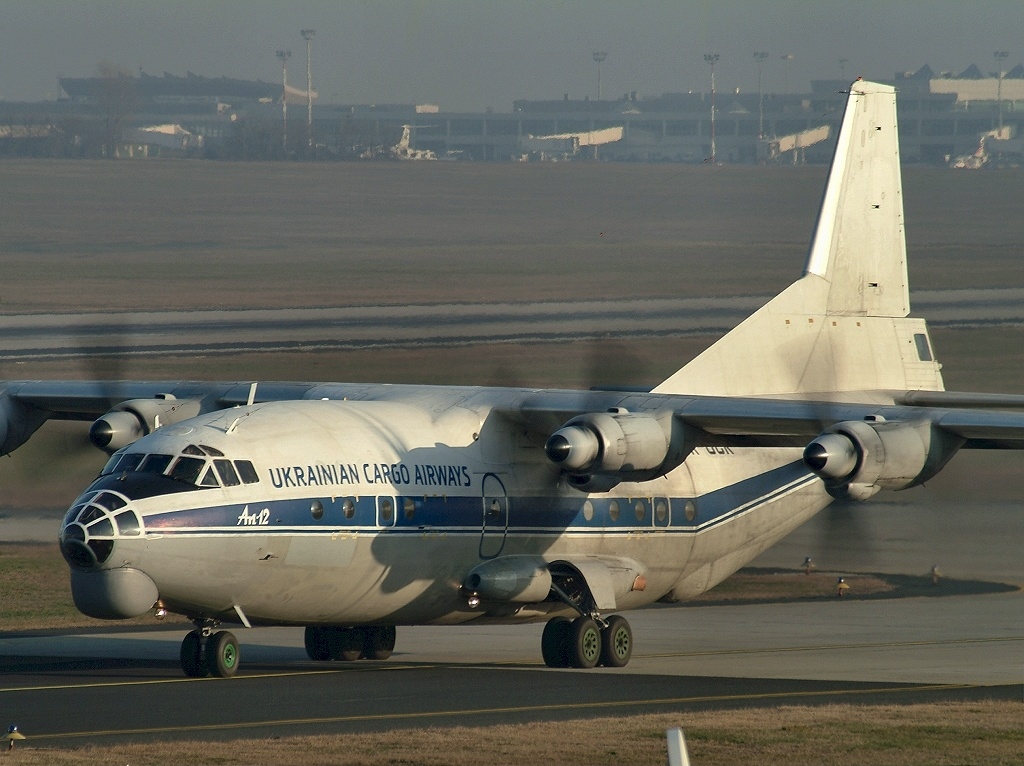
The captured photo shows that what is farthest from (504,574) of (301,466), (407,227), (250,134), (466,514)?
(250,134)

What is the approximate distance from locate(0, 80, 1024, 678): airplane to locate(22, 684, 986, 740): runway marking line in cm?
260

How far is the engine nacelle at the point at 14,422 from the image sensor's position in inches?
1033

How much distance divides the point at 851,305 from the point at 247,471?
38.4 feet

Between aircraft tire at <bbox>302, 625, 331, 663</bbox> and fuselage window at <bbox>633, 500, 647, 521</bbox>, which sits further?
fuselage window at <bbox>633, 500, 647, 521</bbox>

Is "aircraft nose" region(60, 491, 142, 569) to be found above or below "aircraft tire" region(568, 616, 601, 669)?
above

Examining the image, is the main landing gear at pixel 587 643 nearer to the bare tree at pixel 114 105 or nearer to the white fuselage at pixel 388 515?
the white fuselage at pixel 388 515

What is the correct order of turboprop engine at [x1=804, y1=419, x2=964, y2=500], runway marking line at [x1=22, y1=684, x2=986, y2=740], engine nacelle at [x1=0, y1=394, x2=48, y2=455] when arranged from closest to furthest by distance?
runway marking line at [x1=22, y1=684, x2=986, y2=740]
turboprop engine at [x1=804, y1=419, x2=964, y2=500]
engine nacelle at [x1=0, y1=394, x2=48, y2=455]

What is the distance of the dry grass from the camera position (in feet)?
49.8

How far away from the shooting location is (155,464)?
66.2ft

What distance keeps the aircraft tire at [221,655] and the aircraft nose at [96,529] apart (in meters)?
2.19

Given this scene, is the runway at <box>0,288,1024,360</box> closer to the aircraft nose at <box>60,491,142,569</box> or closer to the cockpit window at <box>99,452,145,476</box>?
the cockpit window at <box>99,452,145,476</box>

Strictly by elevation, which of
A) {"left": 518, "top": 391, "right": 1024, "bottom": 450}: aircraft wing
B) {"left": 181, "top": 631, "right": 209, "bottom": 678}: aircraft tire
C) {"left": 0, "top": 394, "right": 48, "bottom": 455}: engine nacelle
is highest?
{"left": 518, "top": 391, "right": 1024, "bottom": 450}: aircraft wing

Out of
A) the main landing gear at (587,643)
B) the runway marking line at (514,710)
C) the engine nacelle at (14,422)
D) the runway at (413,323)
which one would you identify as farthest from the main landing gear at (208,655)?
the runway at (413,323)

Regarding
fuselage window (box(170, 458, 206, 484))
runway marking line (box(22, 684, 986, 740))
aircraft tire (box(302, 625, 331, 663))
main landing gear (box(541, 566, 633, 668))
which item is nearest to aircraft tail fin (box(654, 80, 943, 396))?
main landing gear (box(541, 566, 633, 668))
